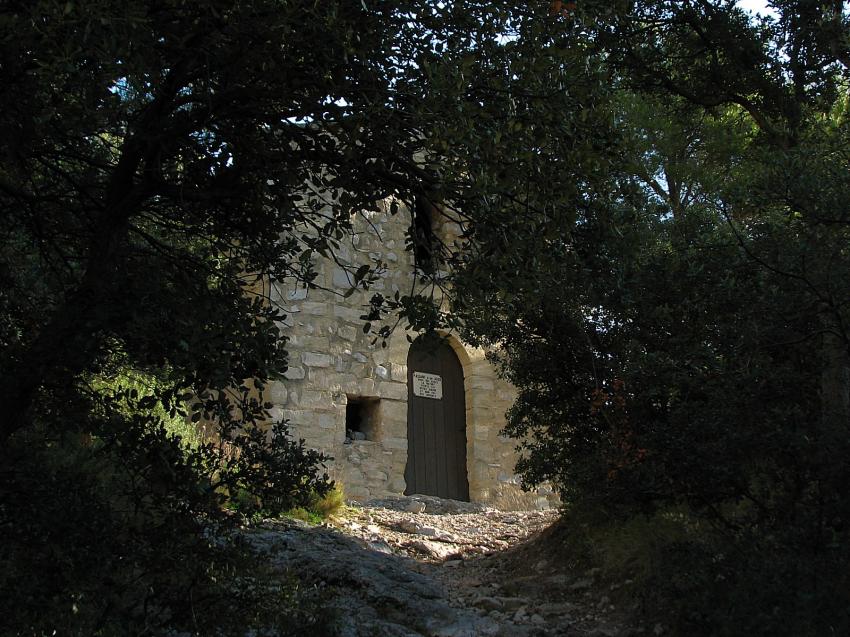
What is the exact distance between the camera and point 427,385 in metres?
12.6

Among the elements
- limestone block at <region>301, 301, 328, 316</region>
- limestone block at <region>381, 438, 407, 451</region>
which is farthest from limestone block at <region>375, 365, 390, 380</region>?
limestone block at <region>301, 301, 328, 316</region>

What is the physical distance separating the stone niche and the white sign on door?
19.2 inches

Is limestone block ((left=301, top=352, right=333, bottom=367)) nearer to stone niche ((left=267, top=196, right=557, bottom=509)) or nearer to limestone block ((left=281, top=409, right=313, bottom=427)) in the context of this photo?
stone niche ((left=267, top=196, right=557, bottom=509))

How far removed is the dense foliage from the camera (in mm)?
4367

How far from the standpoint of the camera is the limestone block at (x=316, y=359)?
36.1 feet

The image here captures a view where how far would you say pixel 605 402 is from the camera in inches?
245

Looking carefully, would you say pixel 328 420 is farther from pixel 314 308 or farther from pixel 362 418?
pixel 314 308

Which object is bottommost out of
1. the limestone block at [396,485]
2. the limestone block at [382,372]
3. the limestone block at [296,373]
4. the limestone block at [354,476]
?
the limestone block at [396,485]

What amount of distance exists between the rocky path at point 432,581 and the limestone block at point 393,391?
271cm

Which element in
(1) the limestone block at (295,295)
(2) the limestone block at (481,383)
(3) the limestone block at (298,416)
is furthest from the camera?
(2) the limestone block at (481,383)

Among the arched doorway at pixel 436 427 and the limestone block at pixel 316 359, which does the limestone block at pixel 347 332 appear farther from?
the arched doorway at pixel 436 427

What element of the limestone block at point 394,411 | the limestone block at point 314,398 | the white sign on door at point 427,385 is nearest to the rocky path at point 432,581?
the limestone block at point 314,398

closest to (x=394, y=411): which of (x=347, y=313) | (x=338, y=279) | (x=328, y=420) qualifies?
(x=328, y=420)

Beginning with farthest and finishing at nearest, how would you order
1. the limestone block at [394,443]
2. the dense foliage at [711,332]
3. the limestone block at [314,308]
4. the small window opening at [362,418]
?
the small window opening at [362,418], the limestone block at [394,443], the limestone block at [314,308], the dense foliage at [711,332]
